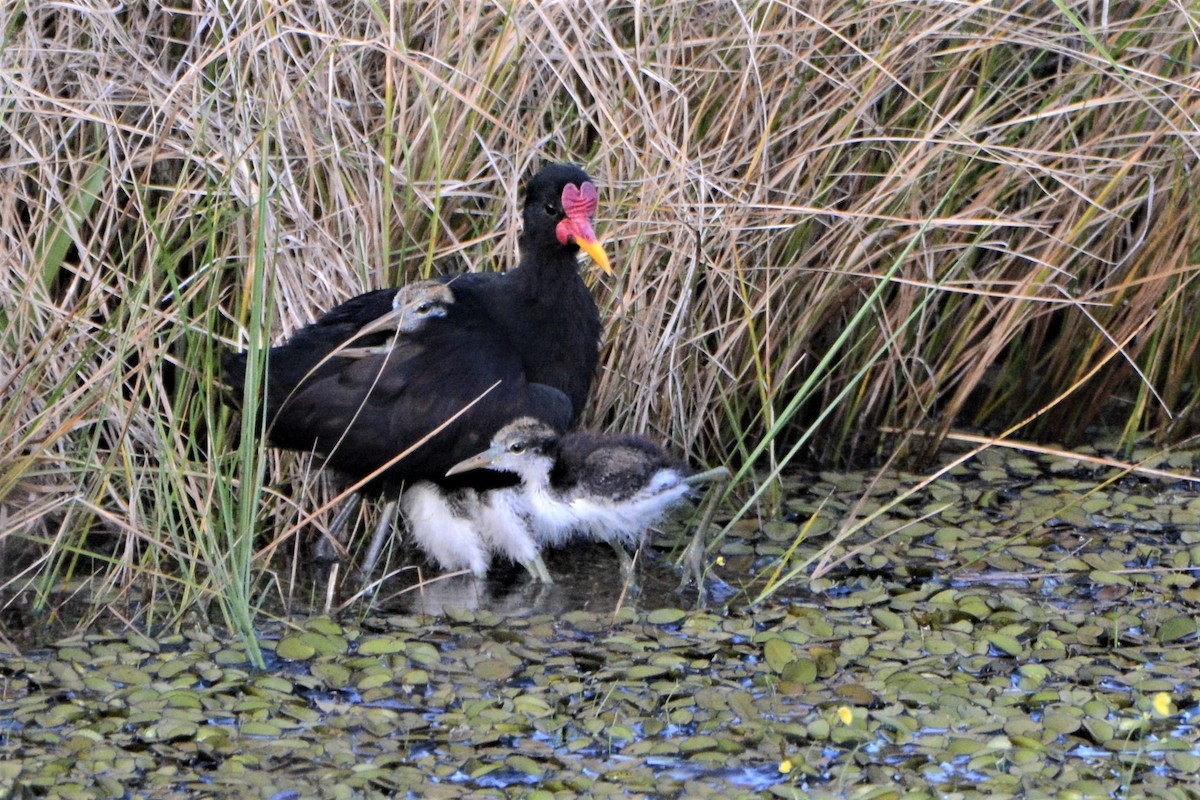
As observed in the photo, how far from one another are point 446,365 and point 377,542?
0.54 m

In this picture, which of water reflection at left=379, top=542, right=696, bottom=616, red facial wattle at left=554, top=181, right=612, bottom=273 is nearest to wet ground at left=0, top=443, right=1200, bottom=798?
water reflection at left=379, top=542, right=696, bottom=616

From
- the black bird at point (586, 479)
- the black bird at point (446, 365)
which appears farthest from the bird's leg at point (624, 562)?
the black bird at point (446, 365)

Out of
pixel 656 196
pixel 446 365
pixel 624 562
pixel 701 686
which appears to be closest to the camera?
pixel 701 686

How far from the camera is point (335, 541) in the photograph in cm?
440

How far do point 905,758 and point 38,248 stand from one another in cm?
268

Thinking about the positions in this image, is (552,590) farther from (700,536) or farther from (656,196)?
(656,196)

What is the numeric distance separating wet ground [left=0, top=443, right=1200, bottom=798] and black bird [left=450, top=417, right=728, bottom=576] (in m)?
0.18

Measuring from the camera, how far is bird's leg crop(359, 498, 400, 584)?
4289mm

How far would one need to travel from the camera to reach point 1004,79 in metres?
4.90

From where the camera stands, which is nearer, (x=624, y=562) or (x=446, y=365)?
(x=446, y=365)

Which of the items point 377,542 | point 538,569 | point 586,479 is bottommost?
point 538,569

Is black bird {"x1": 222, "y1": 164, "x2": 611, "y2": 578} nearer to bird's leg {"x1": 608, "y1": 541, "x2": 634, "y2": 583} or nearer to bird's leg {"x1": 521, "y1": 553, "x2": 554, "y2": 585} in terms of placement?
bird's leg {"x1": 521, "y1": 553, "x2": 554, "y2": 585}

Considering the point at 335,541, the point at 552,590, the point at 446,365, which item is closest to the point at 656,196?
the point at 446,365

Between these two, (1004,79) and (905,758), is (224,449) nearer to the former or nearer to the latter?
(905,758)
